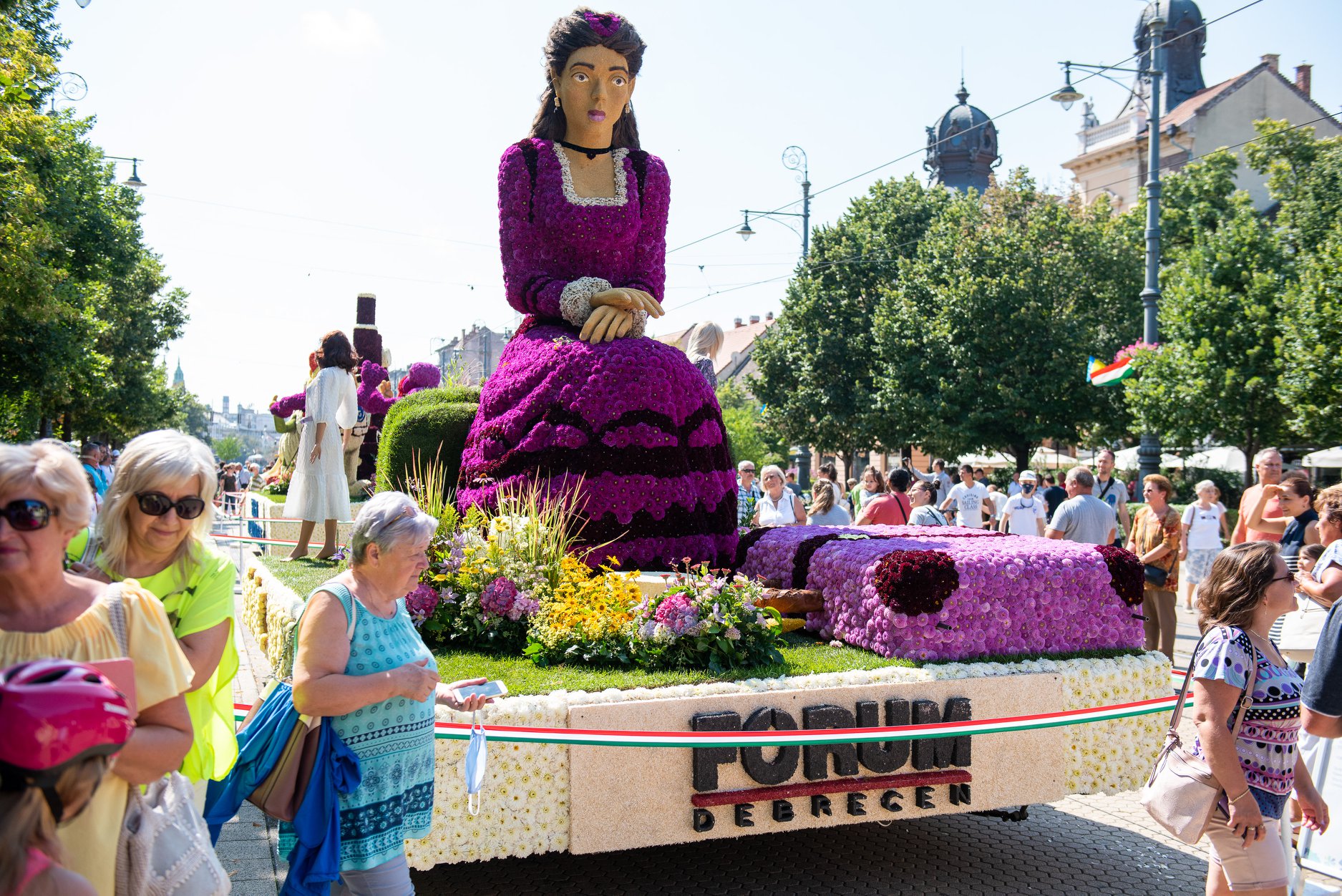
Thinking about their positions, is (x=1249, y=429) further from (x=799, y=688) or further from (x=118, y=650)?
(x=118, y=650)

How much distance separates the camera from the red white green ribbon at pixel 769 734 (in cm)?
444

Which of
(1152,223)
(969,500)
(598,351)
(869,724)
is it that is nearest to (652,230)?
(598,351)

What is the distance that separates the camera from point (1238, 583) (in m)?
3.80

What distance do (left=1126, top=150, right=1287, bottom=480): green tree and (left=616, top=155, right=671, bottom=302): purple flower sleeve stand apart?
19333 millimetres

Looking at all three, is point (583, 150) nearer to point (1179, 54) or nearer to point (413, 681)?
point (413, 681)

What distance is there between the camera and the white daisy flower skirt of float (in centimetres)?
456

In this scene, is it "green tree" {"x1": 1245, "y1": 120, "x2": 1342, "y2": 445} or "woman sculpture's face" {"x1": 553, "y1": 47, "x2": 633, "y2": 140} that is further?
"green tree" {"x1": 1245, "y1": 120, "x2": 1342, "y2": 445}

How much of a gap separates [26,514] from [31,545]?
70mm

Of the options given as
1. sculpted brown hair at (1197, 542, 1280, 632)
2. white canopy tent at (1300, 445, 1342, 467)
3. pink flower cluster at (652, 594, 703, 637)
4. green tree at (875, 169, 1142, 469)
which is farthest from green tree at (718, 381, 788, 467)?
sculpted brown hair at (1197, 542, 1280, 632)

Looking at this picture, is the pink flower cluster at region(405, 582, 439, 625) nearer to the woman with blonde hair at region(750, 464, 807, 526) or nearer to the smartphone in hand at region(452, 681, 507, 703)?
the smartphone in hand at region(452, 681, 507, 703)

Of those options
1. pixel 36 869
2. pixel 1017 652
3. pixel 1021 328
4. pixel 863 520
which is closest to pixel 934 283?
pixel 1021 328

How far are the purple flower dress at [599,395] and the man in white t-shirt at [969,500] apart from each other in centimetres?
726

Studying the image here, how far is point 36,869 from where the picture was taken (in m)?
1.78

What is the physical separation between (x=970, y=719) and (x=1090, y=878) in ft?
3.29
